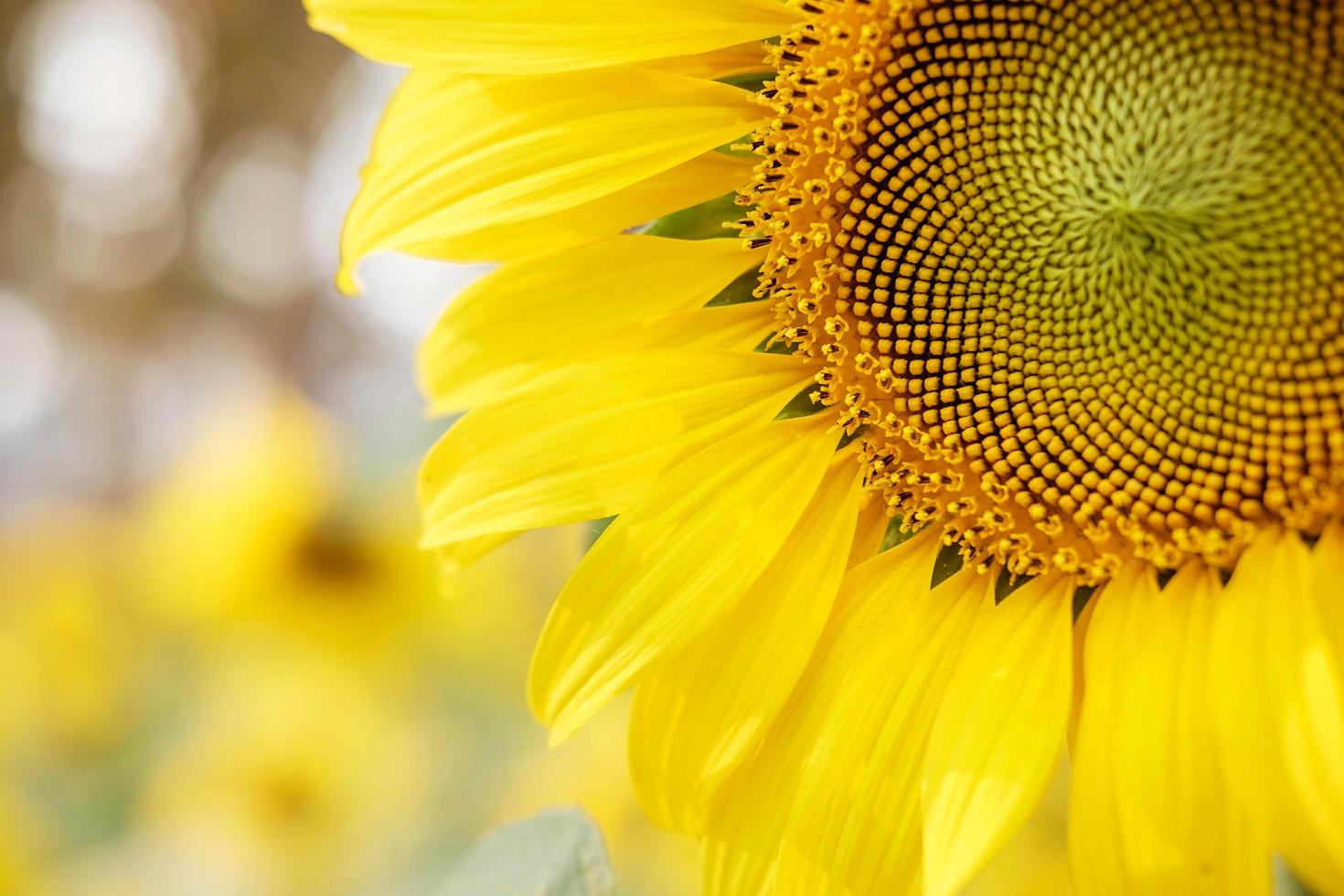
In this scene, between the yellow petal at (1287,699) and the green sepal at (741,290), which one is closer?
the yellow petal at (1287,699)

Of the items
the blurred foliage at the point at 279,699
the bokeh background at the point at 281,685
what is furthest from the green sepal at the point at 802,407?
the blurred foliage at the point at 279,699

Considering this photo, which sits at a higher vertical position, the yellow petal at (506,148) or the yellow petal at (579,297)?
the yellow petal at (506,148)

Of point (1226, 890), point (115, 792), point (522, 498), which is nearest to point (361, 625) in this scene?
point (115, 792)

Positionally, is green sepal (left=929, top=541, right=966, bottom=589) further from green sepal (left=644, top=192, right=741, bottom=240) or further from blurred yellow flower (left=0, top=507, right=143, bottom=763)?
blurred yellow flower (left=0, top=507, right=143, bottom=763)

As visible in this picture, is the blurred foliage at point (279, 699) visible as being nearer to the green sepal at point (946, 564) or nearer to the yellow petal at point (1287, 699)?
the green sepal at point (946, 564)

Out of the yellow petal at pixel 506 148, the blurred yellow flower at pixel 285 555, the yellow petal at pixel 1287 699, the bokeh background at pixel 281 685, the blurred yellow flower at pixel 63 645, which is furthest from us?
the blurred yellow flower at pixel 63 645

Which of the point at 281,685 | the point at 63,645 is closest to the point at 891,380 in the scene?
the point at 281,685
